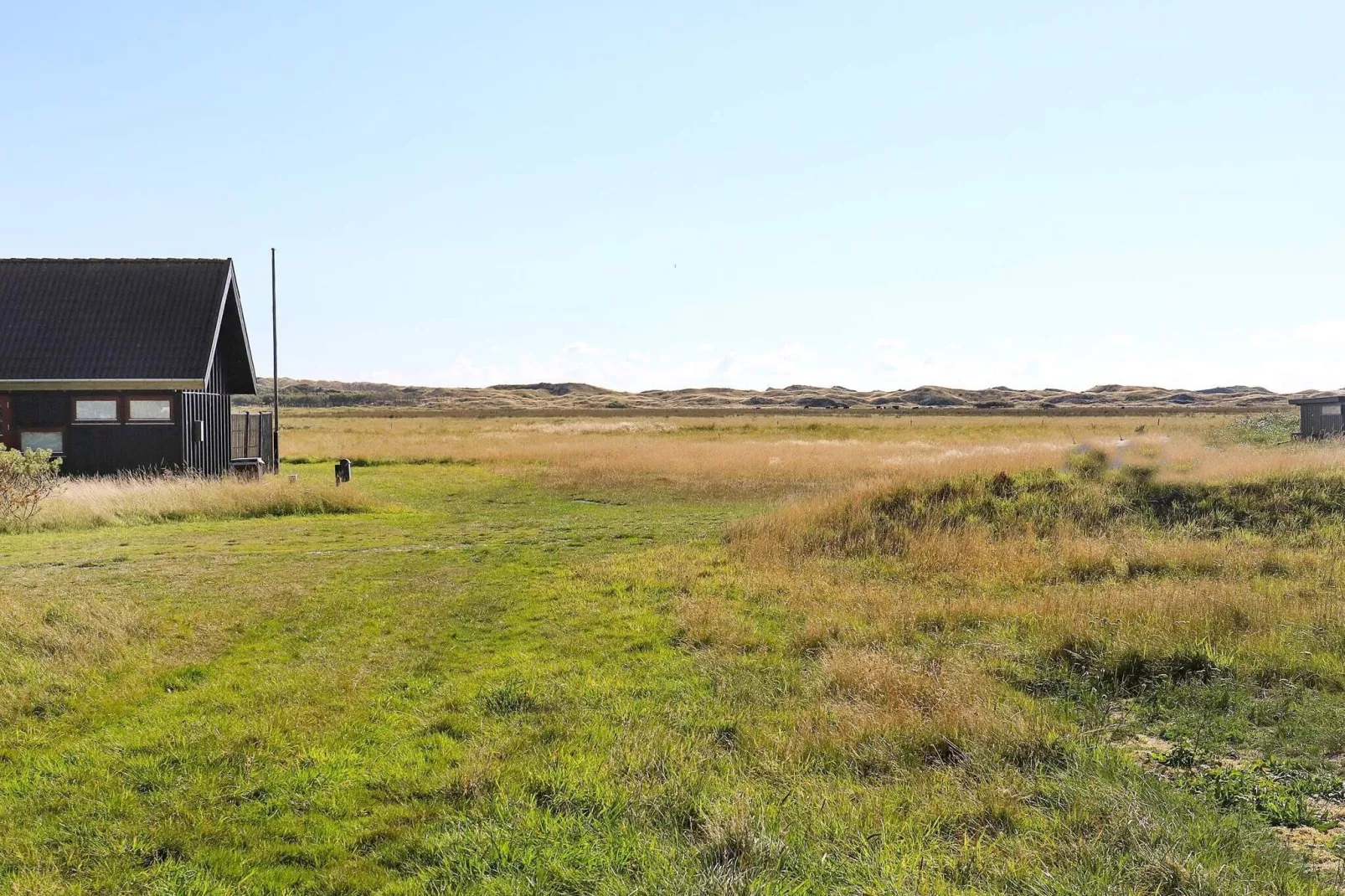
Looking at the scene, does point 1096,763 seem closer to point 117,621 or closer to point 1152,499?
point 117,621

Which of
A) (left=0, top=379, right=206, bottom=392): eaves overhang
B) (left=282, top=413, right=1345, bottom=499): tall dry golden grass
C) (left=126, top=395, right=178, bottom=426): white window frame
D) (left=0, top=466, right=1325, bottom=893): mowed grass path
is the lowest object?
(left=0, top=466, right=1325, bottom=893): mowed grass path

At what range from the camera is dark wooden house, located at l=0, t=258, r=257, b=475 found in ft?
92.8

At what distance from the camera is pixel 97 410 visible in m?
28.7

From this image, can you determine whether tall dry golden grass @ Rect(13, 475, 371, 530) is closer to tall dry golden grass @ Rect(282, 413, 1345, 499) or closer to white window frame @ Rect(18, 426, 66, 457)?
white window frame @ Rect(18, 426, 66, 457)

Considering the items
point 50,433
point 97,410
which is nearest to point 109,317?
point 97,410

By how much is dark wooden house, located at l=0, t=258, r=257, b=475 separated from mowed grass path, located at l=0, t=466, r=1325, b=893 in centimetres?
1882

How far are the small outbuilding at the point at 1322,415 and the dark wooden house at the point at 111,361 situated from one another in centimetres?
3810

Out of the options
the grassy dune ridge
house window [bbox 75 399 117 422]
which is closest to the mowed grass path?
the grassy dune ridge

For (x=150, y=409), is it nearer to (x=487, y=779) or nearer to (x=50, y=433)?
(x=50, y=433)

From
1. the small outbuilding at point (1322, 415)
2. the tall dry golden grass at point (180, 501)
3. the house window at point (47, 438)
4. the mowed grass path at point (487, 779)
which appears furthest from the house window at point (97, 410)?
the small outbuilding at point (1322, 415)

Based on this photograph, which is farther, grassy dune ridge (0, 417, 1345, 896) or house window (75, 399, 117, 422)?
house window (75, 399, 117, 422)

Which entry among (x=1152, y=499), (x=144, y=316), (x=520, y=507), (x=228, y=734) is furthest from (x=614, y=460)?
(x=228, y=734)

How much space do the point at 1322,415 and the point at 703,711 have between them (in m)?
37.7

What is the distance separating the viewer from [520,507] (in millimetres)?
25781
